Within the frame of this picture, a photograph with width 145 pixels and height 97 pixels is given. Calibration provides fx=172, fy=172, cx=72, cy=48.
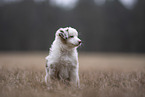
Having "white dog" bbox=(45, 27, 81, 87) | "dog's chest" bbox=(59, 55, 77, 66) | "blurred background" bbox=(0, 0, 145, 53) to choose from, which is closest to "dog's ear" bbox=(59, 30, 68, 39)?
"white dog" bbox=(45, 27, 81, 87)

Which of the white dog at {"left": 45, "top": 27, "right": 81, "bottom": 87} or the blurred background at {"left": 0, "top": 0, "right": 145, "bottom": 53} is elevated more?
the blurred background at {"left": 0, "top": 0, "right": 145, "bottom": 53}

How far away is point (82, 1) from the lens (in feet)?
109

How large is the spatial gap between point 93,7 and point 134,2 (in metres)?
7.36

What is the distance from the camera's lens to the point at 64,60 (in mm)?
4191

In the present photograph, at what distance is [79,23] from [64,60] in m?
28.8

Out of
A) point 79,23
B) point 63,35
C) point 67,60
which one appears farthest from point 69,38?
point 79,23

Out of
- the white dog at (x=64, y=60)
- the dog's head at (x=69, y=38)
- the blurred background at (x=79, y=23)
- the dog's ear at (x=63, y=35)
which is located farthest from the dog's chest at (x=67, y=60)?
the blurred background at (x=79, y=23)

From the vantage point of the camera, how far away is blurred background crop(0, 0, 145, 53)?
3064 cm

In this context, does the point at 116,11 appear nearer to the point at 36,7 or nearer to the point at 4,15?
the point at 36,7

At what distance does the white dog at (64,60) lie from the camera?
163 inches

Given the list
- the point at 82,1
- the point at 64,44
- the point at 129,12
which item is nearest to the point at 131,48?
the point at 129,12

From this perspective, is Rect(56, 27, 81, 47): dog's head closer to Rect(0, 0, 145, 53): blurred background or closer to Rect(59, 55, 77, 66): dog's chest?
Rect(59, 55, 77, 66): dog's chest

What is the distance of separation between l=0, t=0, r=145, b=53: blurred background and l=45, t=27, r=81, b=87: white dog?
2578 centimetres

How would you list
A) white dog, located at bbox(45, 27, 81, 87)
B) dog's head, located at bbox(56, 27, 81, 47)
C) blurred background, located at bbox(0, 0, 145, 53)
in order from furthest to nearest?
blurred background, located at bbox(0, 0, 145, 53) → dog's head, located at bbox(56, 27, 81, 47) → white dog, located at bbox(45, 27, 81, 87)
